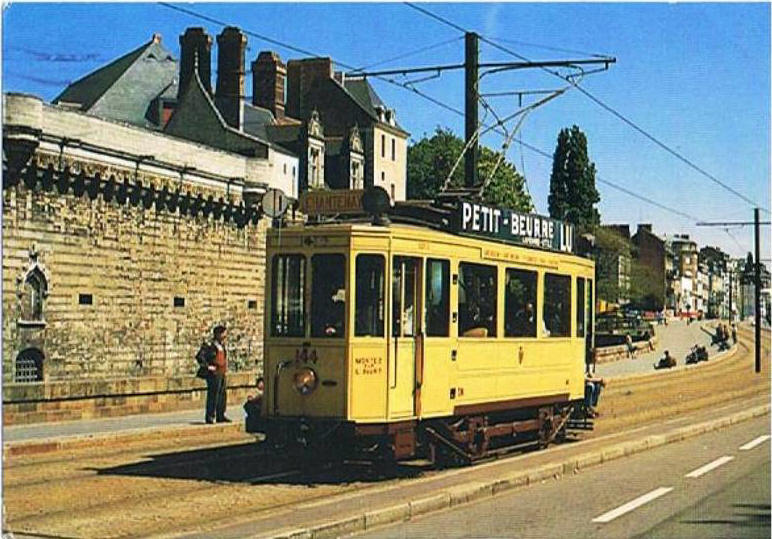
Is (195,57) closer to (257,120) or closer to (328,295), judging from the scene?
(257,120)

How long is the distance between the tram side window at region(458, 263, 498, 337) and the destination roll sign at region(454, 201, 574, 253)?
49cm

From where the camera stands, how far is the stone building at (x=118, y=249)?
4041 centimetres

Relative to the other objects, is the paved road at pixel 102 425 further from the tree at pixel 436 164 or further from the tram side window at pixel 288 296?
the tree at pixel 436 164

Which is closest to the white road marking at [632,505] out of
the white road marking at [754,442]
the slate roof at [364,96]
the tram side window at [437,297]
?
the tram side window at [437,297]

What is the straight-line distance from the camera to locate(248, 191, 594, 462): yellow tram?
1370 centimetres

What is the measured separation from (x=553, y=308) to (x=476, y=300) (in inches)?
101

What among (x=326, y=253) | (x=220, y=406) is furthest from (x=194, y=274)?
(x=326, y=253)

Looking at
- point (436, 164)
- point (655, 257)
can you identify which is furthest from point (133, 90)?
point (655, 257)

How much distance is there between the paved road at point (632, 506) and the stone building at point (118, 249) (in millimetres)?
22952

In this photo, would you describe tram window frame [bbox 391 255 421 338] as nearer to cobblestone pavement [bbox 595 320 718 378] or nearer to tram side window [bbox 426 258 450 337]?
tram side window [bbox 426 258 450 337]

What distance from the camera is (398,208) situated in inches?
605

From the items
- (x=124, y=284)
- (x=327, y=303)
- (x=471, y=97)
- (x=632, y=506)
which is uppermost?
(x=471, y=97)

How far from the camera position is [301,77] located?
60375mm

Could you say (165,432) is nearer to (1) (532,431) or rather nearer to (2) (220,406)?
(2) (220,406)
